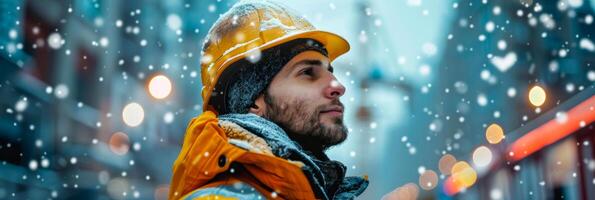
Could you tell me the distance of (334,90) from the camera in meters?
2.90

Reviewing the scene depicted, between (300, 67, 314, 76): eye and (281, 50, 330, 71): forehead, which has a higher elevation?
(281, 50, 330, 71): forehead

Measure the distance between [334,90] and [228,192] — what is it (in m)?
0.88

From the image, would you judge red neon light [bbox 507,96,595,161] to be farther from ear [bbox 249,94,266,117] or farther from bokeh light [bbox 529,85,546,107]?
ear [bbox 249,94,266,117]

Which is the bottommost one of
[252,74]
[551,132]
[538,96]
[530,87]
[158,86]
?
[252,74]

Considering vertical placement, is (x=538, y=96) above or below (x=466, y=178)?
above

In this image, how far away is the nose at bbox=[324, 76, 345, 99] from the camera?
2904 millimetres

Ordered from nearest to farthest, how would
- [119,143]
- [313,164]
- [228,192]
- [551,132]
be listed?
[228,192]
[313,164]
[551,132]
[119,143]

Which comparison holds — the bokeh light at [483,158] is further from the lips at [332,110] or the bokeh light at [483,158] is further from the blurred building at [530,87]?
the lips at [332,110]

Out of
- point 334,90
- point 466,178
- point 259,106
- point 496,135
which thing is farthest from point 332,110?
point 496,135

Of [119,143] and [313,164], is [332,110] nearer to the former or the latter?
[313,164]

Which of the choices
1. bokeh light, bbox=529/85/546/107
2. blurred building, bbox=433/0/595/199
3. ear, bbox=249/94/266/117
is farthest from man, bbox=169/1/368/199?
bokeh light, bbox=529/85/546/107

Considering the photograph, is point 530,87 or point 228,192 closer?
point 228,192

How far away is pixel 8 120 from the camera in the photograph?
1382 centimetres

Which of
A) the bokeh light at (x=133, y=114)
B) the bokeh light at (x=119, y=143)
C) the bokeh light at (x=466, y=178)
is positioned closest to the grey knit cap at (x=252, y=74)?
the bokeh light at (x=466, y=178)
